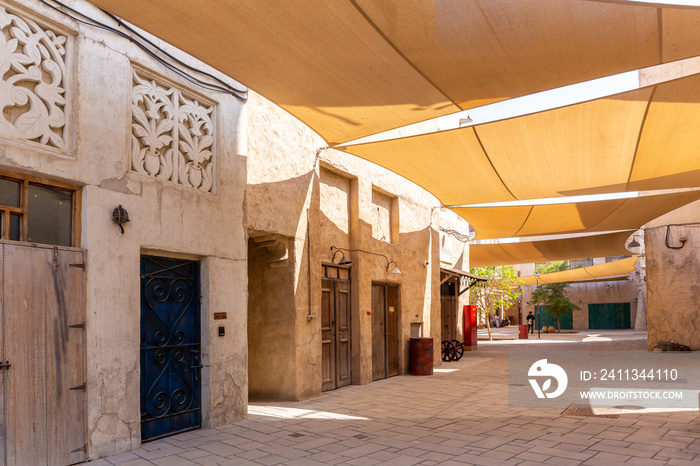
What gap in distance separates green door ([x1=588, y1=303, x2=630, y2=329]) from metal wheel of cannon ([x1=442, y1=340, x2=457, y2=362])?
76.5 feet

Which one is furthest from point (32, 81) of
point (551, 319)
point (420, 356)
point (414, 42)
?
point (551, 319)

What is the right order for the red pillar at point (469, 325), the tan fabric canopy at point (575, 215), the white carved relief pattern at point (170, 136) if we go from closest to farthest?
the white carved relief pattern at point (170, 136) < the tan fabric canopy at point (575, 215) < the red pillar at point (469, 325)

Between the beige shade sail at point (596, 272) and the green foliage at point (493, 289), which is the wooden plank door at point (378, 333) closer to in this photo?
the green foliage at point (493, 289)

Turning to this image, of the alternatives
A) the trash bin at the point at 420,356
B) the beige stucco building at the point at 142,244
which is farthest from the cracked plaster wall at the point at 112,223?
the trash bin at the point at 420,356

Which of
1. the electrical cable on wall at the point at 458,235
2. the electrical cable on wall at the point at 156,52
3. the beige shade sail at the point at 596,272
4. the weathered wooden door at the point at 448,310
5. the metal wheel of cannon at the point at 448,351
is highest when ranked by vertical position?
the electrical cable on wall at the point at 156,52

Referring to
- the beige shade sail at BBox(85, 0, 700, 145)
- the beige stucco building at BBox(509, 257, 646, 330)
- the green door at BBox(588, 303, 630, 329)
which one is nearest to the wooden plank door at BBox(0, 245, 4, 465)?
the beige shade sail at BBox(85, 0, 700, 145)

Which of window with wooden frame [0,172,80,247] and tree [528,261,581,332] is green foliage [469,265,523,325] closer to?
tree [528,261,581,332]

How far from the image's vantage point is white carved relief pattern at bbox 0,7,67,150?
14.6ft

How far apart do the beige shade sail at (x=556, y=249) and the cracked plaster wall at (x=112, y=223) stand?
50.0 feet

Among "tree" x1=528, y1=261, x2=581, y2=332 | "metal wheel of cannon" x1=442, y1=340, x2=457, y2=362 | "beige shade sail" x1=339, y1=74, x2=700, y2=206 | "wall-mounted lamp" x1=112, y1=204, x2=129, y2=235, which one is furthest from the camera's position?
"tree" x1=528, y1=261, x2=581, y2=332

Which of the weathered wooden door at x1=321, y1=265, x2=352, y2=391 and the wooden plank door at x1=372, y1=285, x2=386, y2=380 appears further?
the wooden plank door at x1=372, y1=285, x2=386, y2=380

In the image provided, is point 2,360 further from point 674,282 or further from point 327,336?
point 674,282

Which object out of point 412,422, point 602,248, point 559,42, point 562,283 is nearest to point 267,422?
point 412,422

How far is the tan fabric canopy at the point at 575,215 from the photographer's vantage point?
1138cm
